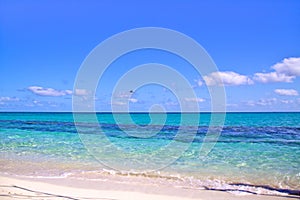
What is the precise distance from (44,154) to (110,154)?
3120 millimetres

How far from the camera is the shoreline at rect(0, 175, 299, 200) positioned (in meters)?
8.27

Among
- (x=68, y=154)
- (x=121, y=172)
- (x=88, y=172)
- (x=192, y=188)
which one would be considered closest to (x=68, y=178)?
(x=88, y=172)

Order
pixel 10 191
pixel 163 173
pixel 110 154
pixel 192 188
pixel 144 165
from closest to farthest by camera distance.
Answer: pixel 10 191, pixel 192 188, pixel 163 173, pixel 144 165, pixel 110 154

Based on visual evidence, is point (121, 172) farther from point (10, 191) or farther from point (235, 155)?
point (235, 155)

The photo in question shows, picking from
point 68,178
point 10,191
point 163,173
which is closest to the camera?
point 10,191

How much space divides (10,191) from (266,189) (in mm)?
6859

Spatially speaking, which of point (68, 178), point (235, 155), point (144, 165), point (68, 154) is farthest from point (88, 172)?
point (235, 155)

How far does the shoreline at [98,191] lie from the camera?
827 cm

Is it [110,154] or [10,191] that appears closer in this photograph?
[10,191]

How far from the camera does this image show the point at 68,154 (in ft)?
52.9

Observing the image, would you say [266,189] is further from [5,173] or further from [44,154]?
[44,154]

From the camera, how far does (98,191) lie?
352 inches

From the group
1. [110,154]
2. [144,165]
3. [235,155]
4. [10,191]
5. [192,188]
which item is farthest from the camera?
[110,154]

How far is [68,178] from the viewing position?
425 inches
